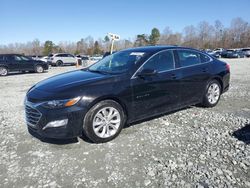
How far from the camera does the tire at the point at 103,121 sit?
3552mm

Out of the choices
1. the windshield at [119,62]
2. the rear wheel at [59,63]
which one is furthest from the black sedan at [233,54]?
the windshield at [119,62]

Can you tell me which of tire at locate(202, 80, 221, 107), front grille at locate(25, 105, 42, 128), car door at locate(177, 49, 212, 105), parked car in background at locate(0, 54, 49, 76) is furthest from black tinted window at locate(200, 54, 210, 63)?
parked car in background at locate(0, 54, 49, 76)

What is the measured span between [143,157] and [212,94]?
3152 millimetres

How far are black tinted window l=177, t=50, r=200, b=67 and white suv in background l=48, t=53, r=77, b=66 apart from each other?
22.2m

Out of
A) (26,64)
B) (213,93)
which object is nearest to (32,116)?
(213,93)

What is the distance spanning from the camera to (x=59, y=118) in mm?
3348

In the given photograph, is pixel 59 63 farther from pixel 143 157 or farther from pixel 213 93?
pixel 143 157

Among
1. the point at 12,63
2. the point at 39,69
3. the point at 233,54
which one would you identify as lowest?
the point at 39,69

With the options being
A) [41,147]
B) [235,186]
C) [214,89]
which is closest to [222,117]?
[214,89]

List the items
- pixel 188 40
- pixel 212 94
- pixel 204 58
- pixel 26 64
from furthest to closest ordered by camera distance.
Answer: pixel 188 40 < pixel 26 64 < pixel 212 94 < pixel 204 58

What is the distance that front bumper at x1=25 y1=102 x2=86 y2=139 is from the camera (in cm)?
334

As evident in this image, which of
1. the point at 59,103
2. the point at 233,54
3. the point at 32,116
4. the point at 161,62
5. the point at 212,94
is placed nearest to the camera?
the point at 59,103

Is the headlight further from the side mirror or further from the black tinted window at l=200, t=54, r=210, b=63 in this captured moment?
the black tinted window at l=200, t=54, r=210, b=63

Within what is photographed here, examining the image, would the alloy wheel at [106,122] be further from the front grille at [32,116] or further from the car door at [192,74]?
the car door at [192,74]
